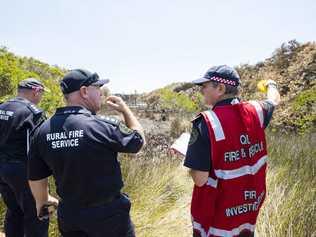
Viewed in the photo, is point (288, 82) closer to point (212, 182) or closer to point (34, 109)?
point (34, 109)

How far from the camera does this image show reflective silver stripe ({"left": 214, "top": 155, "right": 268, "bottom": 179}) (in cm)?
317

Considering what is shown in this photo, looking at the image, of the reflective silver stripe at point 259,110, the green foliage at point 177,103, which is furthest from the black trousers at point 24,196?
the green foliage at point 177,103

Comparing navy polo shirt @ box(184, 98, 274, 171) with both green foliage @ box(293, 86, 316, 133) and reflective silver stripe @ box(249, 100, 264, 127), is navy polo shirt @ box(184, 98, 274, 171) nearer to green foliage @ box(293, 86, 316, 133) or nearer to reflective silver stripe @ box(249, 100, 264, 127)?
reflective silver stripe @ box(249, 100, 264, 127)

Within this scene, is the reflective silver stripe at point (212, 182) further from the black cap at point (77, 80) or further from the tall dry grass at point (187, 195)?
the tall dry grass at point (187, 195)

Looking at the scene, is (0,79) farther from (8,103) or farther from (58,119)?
(58,119)

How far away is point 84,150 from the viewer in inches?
121

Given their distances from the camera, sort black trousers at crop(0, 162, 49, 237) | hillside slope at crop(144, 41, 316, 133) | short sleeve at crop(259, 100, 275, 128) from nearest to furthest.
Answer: short sleeve at crop(259, 100, 275, 128) < black trousers at crop(0, 162, 49, 237) < hillside slope at crop(144, 41, 316, 133)

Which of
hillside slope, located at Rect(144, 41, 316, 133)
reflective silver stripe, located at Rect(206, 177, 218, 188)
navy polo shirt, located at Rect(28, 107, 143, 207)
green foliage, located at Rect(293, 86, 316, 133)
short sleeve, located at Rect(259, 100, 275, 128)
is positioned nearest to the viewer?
navy polo shirt, located at Rect(28, 107, 143, 207)

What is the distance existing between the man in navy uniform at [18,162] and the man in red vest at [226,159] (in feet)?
6.34

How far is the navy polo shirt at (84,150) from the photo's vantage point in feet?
10.1

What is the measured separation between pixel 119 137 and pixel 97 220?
59cm

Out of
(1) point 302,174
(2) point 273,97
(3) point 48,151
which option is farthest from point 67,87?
(1) point 302,174

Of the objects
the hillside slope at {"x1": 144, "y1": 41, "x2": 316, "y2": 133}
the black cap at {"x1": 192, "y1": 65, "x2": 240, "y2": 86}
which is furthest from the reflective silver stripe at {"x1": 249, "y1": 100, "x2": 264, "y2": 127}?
the hillside slope at {"x1": 144, "y1": 41, "x2": 316, "y2": 133}

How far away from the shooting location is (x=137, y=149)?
3.20 m
